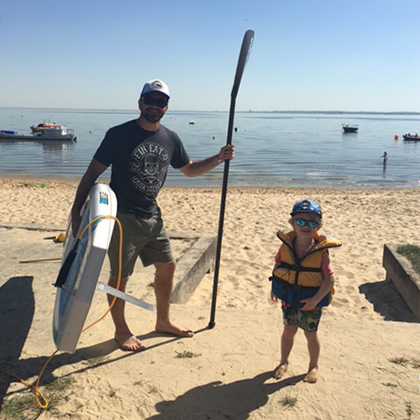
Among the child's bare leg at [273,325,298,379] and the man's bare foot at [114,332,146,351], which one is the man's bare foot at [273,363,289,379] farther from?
the man's bare foot at [114,332,146,351]

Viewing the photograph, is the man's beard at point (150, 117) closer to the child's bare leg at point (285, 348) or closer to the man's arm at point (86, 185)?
the man's arm at point (86, 185)

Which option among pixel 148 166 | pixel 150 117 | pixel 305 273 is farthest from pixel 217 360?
pixel 150 117

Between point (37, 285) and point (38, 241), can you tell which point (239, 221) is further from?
point (37, 285)

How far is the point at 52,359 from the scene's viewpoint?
11.1 feet

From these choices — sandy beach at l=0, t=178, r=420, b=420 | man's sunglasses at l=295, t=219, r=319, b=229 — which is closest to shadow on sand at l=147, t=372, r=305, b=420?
sandy beach at l=0, t=178, r=420, b=420

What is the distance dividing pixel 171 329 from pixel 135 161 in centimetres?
150

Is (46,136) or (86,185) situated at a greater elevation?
(86,185)

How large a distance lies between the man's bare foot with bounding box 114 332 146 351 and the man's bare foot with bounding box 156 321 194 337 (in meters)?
0.26

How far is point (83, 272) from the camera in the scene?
2.53m

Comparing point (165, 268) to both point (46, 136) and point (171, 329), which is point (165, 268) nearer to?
point (171, 329)

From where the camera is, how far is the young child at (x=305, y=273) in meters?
3.01

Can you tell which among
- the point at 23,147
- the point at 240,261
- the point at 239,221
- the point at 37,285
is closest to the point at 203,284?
the point at 240,261

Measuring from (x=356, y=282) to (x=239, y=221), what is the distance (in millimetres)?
4158

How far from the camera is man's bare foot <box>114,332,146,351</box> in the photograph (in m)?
3.58
